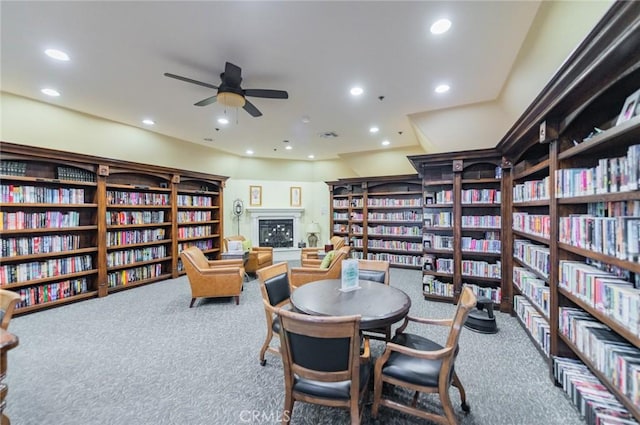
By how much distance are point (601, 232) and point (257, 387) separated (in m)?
2.74

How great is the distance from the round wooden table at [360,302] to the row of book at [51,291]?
165 inches

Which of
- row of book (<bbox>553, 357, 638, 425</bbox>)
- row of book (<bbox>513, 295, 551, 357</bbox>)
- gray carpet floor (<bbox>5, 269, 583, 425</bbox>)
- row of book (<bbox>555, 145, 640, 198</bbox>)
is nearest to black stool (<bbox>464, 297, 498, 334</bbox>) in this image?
gray carpet floor (<bbox>5, 269, 583, 425</bbox>)

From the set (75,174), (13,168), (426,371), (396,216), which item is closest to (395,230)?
(396,216)

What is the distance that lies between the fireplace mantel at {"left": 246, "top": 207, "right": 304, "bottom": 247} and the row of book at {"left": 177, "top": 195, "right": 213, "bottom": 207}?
118 cm

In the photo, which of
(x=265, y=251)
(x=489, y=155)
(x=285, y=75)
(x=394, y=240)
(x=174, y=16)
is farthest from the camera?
(x=394, y=240)

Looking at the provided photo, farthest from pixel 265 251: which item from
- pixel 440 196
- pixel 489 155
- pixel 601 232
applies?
pixel 601 232

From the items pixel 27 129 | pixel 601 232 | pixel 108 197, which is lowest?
pixel 601 232

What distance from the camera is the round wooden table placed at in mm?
1874

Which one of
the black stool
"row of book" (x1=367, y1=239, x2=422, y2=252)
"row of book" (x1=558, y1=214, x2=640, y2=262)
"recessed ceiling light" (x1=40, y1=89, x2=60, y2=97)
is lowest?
the black stool

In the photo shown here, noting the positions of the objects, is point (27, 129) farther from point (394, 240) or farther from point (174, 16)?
point (394, 240)

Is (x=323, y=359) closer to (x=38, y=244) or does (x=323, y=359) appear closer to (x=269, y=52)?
(x=269, y=52)

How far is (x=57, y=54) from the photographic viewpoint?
8.73 ft

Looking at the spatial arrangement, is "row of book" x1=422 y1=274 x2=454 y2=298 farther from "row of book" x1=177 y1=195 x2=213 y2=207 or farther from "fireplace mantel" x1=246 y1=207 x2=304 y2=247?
"row of book" x1=177 y1=195 x2=213 y2=207

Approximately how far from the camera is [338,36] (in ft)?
7.82
